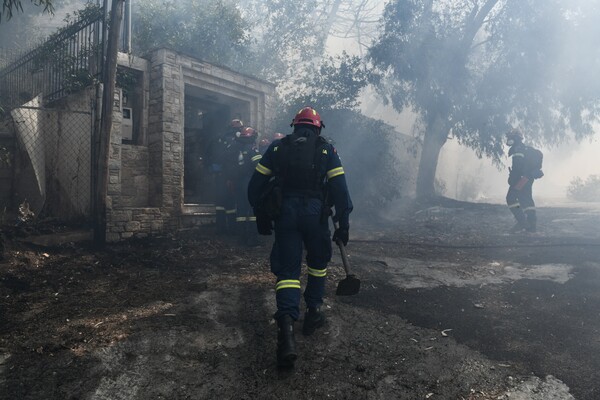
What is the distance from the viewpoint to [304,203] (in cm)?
340

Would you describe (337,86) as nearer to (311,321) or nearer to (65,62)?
(65,62)

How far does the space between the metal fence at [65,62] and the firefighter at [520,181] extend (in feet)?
26.9

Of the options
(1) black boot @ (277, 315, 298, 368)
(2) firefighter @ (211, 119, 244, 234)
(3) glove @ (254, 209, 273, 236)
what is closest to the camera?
(1) black boot @ (277, 315, 298, 368)

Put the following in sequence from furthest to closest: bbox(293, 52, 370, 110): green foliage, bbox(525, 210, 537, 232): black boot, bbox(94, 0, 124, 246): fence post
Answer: bbox(293, 52, 370, 110): green foliage → bbox(525, 210, 537, 232): black boot → bbox(94, 0, 124, 246): fence post

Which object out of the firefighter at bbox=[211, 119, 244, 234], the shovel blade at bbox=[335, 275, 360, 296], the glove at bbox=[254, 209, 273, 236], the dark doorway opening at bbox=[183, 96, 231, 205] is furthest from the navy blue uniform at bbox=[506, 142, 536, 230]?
the glove at bbox=[254, 209, 273, 236]

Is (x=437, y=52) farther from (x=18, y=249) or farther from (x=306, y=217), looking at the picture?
(x=18, y=249)

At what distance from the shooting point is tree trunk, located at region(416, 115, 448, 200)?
551 inches

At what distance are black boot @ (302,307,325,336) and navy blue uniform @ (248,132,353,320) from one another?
6 centimetres

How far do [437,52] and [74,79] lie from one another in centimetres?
1058

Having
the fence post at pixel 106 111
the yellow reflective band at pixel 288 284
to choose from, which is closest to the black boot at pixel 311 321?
the yellow reflective band at pixel 288 284

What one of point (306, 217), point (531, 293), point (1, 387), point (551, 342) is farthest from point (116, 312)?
point (531, 293)

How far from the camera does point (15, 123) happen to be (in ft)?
22.0

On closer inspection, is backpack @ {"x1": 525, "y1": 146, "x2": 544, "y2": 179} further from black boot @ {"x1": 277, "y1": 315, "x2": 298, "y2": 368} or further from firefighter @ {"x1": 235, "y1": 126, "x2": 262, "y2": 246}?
black boot @ {"x1": 277, "y1": 315, "x2": 298, "y2": 368}

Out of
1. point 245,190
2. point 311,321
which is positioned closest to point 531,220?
point 245,190
